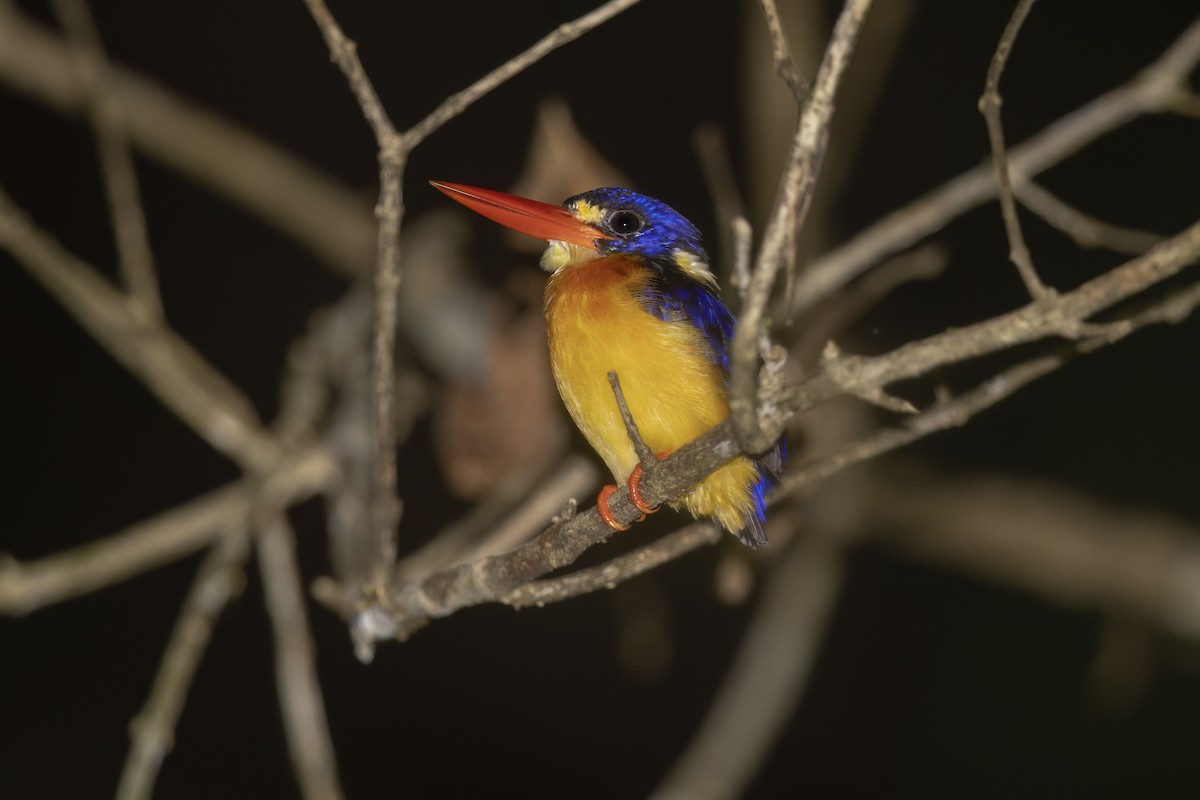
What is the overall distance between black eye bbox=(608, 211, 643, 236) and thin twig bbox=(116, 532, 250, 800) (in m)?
1.19

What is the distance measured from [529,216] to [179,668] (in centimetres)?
129

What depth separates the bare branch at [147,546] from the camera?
2.57 metres

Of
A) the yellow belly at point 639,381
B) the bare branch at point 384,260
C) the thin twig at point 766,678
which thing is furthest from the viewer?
the thin twig at point 766,678

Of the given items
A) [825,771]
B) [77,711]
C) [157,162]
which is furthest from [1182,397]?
[77,711]

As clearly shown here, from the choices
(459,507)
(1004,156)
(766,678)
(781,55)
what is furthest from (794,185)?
(459,507)

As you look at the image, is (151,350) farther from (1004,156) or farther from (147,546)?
(1004,156)

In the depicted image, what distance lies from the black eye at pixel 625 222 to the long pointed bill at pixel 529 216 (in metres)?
0.04

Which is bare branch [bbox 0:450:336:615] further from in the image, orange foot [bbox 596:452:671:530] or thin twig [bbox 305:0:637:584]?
orange foot [bbox 596:452:671:530]

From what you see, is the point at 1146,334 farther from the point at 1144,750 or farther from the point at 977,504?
the point at 1144,750

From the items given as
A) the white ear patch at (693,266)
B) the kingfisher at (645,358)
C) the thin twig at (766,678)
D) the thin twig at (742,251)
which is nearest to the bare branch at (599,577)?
the kingfisher at (645,358)

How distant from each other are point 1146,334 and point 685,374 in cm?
223

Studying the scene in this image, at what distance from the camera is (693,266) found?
265 cm

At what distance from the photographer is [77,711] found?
13.0ft

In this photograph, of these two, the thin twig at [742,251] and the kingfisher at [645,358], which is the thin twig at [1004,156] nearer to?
the thin twig at [742,251]
